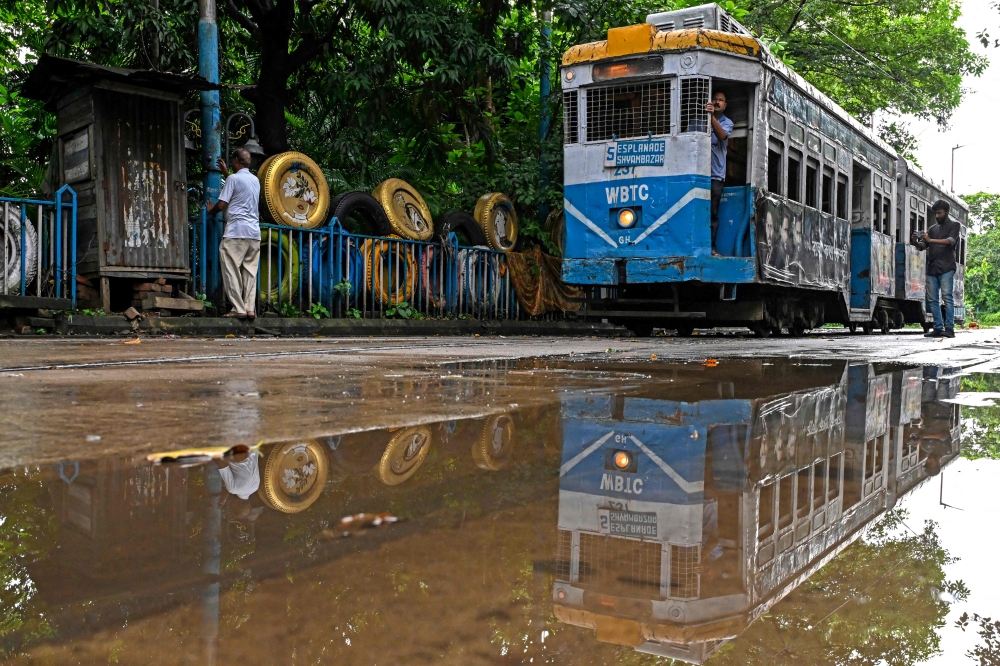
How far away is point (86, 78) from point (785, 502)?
9.68m

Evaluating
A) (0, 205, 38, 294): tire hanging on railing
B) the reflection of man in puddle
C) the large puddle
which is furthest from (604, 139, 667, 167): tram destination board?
the reflection of man in puddle

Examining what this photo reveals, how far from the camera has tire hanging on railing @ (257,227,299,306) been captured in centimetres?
1048

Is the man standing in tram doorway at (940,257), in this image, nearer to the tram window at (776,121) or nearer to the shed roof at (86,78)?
the tram window at (776,121)

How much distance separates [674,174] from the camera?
395 inches


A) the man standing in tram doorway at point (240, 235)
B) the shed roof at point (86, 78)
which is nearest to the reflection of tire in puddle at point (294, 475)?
the man standing in tram doorway at point (240, 235)

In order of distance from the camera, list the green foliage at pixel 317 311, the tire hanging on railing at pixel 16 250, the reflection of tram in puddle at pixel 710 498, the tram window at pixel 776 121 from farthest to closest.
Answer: the green foliage at pixel 317 311 < the tram window at pixel 776 121 < the tire hanging on railing at pixel 16 250 < the reflection of tram in puddle at pixel 710 498

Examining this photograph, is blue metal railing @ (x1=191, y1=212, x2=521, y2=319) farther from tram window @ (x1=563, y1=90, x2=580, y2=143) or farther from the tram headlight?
the tram headlight

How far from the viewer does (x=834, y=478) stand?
5.68 ft

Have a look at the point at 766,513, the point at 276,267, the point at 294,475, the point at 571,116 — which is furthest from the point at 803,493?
the point at 276,267

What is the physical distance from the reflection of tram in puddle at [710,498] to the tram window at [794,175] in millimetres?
8951

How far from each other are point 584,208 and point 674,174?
127 centimetres

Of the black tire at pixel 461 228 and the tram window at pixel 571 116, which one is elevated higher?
the tram window at pixel 571 116

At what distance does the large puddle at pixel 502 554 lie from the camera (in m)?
0.84

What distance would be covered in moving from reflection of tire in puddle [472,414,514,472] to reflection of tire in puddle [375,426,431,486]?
0.39 feet
